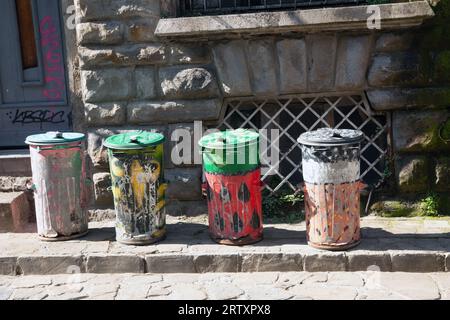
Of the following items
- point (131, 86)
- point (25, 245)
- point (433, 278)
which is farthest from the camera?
point (131, 86)

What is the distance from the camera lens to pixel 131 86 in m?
5.71

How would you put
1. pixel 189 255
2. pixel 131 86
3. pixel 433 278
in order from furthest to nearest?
pixel 131 86 < pixel 189 255 < pixel 433 278

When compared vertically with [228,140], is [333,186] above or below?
below

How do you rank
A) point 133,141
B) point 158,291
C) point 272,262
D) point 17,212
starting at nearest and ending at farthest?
point 158,291
point 272,262
point 133,141
point 17,212

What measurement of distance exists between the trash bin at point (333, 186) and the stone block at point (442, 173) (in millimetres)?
1179

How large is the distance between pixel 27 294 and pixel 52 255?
0.45 meters

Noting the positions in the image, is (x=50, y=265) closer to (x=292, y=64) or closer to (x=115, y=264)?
(x=115, y=264)

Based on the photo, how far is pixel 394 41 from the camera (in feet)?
17.6

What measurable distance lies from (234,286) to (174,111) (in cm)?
197

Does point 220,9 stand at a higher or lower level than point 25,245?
higher

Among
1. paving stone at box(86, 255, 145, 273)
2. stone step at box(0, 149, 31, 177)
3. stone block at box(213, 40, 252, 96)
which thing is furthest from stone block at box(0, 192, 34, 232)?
stone block at box(213, 40, 252, 96)

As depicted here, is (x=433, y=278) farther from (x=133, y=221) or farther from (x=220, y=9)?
(x=220, y=9)

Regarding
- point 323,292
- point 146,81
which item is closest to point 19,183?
point 146,81

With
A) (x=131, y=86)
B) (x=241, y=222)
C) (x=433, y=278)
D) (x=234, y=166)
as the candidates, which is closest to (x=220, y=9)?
(x=131, y=86)
